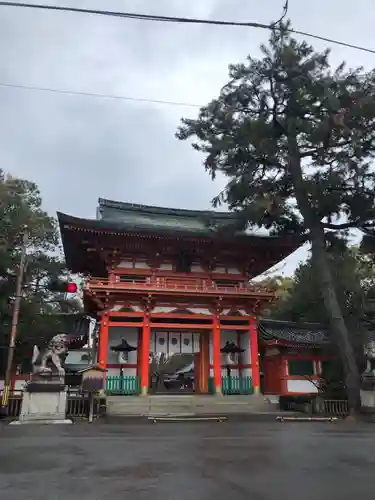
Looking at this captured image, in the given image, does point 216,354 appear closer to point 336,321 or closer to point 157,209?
point 336,321

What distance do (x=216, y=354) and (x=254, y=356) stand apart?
199 centimetres

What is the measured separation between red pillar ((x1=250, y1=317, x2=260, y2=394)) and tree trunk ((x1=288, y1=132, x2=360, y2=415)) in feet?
14.8

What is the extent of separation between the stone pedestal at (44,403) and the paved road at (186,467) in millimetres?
3455

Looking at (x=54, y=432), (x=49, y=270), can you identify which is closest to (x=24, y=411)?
(x=54, y=432)

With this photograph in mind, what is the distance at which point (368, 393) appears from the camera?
16.1 meters

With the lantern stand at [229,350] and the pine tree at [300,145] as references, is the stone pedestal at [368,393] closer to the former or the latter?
the pine tree at [300,145]

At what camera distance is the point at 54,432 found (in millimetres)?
10531

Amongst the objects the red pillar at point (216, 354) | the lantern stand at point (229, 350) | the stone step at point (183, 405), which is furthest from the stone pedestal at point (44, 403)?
the lantern stand at point (229, 350)

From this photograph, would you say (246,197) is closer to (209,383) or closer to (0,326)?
(209,383)

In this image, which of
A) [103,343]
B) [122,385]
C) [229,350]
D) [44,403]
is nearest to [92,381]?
[44,403]

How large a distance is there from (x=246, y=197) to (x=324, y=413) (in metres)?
9.33

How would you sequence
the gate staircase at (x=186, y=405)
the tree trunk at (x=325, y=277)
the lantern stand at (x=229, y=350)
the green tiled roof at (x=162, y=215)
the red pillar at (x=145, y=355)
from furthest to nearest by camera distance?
1. the green tiled roof at (x=162, y=215)
2. the lantern stand at (x=229, y=350)
3. the red pillar at (x=145, y=355)
4. the gate staircase at (x=186, y=405)
5. the tree trunk at (x=325, y=277)

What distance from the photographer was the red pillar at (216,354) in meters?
19.7

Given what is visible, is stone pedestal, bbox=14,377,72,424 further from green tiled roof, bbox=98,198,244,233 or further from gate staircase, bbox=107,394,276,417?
green tiled roof, bbox=98,198,244,233
